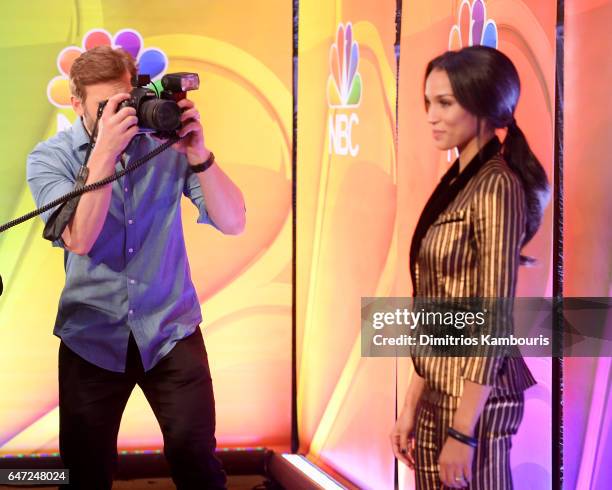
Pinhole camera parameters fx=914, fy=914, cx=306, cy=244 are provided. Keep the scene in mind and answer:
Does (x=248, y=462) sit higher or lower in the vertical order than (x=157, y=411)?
lower

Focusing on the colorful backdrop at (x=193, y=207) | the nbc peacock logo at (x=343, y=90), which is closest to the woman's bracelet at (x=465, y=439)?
the nbc peacock logo at (x=343, y=90)

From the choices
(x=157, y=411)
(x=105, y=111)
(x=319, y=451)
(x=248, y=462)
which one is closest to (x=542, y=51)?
(x=105, y=111)

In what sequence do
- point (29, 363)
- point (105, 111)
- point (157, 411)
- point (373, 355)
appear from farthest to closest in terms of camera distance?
point (29, 363) < point (373, 355) < point (157, 411) < point (105, 111)

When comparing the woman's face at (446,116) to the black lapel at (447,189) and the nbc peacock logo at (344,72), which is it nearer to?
the black lapel at (447,189)

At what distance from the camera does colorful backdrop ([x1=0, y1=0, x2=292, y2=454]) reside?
11.2 ft

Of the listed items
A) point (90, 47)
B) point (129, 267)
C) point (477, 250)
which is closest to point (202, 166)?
point (129, 267)

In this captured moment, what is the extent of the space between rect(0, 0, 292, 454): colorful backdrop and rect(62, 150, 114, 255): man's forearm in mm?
1331

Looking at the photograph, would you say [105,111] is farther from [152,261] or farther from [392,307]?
[392,307]

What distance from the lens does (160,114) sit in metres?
2.08

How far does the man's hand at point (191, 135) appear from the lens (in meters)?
2.15

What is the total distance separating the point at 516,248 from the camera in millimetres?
1707

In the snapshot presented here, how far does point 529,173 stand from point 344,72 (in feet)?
4.67

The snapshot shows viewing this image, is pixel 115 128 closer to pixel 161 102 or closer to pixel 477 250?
pixel 161 102

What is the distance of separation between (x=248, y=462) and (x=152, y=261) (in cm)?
150
